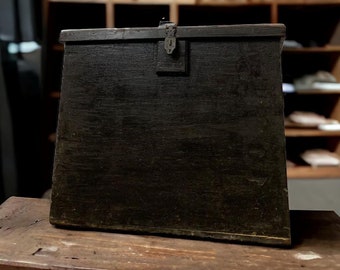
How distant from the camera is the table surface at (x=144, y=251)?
1.79ft

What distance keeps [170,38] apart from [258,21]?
1525 mm

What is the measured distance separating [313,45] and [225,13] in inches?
19.5

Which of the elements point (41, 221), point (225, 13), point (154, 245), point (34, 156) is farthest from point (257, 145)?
point (225, 13)

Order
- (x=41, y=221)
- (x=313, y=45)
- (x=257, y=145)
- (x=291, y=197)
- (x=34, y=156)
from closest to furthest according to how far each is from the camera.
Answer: (x=257, y=145) → (x=41, y=221) → (x=291, y=197) → (x=34, y=156) → (x=313, y=45)

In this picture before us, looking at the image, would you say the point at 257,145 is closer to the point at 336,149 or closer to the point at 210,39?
the point at 210,39

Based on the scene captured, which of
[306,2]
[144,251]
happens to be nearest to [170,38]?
[144,251]

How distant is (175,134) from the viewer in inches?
25.0

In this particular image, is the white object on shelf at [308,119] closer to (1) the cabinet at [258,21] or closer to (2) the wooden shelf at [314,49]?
(1) the cabinet at [258,21]

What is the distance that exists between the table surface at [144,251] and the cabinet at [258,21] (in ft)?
3.83

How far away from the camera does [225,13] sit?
1.96m

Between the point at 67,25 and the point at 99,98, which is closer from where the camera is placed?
the point at 99,98

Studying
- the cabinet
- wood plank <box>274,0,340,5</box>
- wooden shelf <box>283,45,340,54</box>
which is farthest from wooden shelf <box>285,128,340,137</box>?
wood plank <box>274,0,340,5</box>

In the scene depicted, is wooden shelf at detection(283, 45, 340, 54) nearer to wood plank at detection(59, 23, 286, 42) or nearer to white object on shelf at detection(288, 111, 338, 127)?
white object on shelf at detection(288, 111, 338, 127)

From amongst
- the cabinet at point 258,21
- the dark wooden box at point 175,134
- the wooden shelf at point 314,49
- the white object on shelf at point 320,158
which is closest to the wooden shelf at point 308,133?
the cabinet at point 258,21
